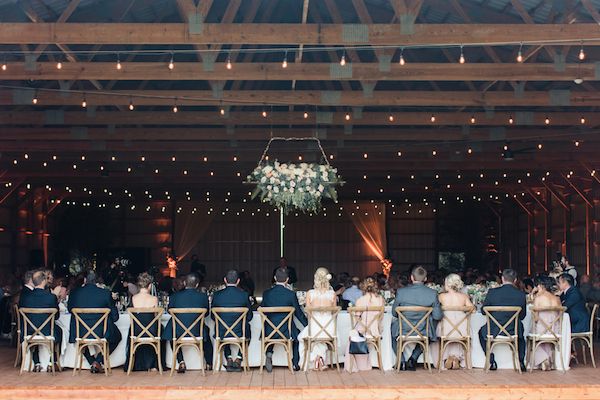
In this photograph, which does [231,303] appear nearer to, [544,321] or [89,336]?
[89,336]

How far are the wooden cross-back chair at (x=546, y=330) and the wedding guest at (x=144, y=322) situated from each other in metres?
4.19

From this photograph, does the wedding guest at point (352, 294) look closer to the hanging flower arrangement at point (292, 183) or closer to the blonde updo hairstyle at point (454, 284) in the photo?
the hanging flower arrangement at point (292, 183)

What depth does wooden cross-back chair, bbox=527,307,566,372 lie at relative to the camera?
1072cm

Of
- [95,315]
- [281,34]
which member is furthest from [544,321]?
[95,315]

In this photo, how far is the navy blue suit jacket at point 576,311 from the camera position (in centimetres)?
1125

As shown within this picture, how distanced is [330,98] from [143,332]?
195 inches

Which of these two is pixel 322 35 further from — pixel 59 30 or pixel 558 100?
pixel 558 100

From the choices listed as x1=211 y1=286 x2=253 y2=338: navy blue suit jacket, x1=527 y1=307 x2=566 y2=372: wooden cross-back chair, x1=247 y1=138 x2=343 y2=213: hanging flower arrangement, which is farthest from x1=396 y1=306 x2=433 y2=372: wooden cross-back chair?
x1=247 y1=138 x2=343 y2=213: hanging flower arrangement

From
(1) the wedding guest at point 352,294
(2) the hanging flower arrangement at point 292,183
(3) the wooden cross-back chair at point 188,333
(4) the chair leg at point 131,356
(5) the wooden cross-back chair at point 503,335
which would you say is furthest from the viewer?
(2) the hanging flower arrangement at point 292,183

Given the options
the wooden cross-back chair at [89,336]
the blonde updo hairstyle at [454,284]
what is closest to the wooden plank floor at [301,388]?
the wooden cross-back chair at [89,336]

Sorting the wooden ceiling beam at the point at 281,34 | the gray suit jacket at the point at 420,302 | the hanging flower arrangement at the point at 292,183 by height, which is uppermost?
the wooden ceiling beam at the point at 281,34

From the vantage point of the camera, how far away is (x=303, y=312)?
36.3 ft

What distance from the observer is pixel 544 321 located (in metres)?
10.8

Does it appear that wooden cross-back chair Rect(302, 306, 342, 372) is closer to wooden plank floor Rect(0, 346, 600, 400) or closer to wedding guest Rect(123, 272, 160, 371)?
wooden plank floor Rect(0, 346, 600, 400)
